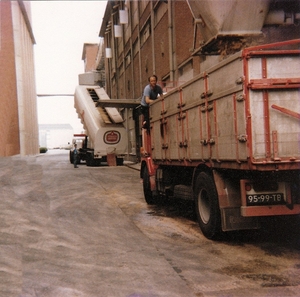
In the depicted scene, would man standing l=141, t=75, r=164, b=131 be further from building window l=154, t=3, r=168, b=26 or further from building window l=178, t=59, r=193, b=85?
building window l=154, t=3, r=168, b=26

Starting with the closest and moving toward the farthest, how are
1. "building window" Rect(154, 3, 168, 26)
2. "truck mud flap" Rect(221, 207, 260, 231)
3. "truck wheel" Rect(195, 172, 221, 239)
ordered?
"truck mud flap" Rect(221, 207, 260, 231) < "truck wheel" Rect(195, 172, 221, 239) < "building window" Rect(154, 3, 168, 26)

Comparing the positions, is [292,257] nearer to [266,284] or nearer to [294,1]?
[266,284]

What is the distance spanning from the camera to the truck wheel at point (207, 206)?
632 centimetres

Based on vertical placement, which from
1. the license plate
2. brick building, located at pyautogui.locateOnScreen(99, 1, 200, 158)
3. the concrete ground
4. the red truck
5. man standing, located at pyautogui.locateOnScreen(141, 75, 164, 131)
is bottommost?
the concrete ground

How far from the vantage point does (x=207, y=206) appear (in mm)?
6879

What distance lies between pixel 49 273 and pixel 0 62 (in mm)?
40983

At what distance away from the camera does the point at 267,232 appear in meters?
7.14

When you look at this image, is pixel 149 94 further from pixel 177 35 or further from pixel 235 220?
pixel 177 35

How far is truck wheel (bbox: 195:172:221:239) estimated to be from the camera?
6.32 m

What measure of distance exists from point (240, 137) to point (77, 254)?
284 cm

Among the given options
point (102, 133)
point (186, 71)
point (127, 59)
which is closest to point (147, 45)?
point (102, 133)

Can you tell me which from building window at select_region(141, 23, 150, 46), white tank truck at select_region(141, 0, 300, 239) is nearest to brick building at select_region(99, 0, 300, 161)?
building window at select_region(141, 23, 150, 46)

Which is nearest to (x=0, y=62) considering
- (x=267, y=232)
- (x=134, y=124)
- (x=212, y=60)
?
(x=134, y=124)

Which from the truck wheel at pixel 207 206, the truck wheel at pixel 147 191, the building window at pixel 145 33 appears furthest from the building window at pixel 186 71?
the truck wheel at pixel 207 206
